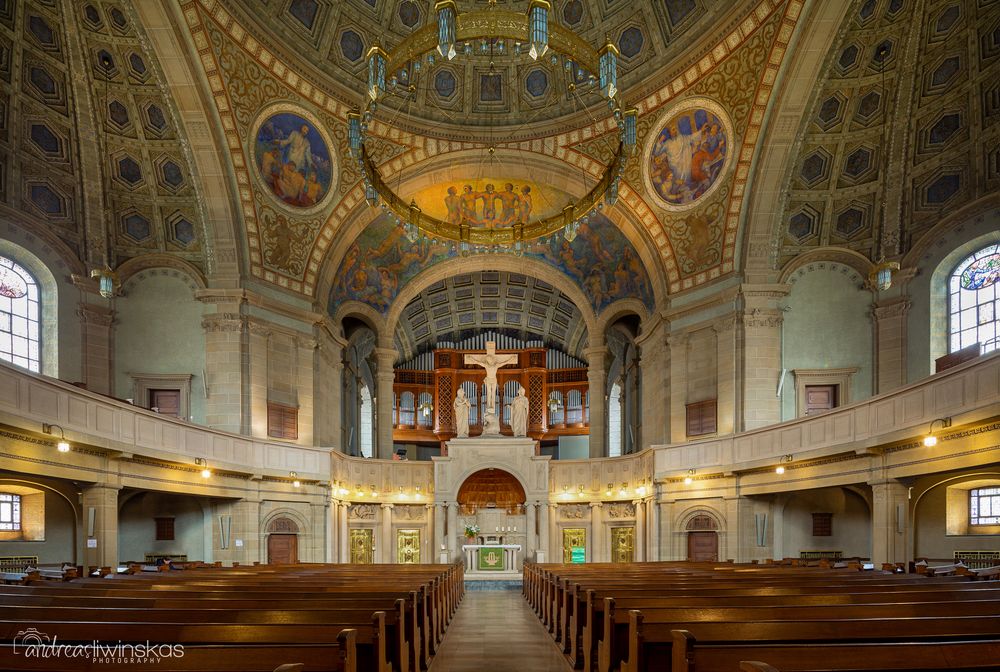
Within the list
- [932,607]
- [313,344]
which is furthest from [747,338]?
[932,607]

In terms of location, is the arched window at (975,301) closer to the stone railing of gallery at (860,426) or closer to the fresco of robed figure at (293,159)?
the stone railing of gallery at (860,426)

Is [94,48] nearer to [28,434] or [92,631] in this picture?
[28,434]

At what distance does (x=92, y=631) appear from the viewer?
17.3 ft

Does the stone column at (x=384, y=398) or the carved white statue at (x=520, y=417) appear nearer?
the carved white statue at (x=520, y=417)

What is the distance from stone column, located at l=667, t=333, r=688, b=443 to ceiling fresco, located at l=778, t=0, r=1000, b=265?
A: 392 centimetres

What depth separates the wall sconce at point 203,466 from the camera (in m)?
18.5

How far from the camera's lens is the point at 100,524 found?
1566cm

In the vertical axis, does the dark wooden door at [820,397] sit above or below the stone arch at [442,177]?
below

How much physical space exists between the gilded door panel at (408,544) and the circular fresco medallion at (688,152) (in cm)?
1452

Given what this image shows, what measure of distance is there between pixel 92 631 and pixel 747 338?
19.1 metres

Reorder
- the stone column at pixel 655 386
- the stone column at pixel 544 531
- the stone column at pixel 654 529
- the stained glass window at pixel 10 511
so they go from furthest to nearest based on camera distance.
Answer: the stone column at pixel 544 531
the stone column at pixel 655 386
the stone column at pixel 654 529
the stained glass window at pixel 10 511

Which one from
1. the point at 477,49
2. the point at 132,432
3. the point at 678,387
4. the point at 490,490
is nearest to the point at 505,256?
the point at 490,490

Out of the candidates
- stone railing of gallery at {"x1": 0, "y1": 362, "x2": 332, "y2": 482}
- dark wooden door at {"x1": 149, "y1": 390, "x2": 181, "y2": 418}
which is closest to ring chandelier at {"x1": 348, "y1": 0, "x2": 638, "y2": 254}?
stone railing of gallery at {"x1": 0, "y1": 362, "x2": 332, "y2": 482}

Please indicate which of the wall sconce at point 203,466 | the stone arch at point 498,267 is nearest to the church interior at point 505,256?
the wall sconce at point 203,466
